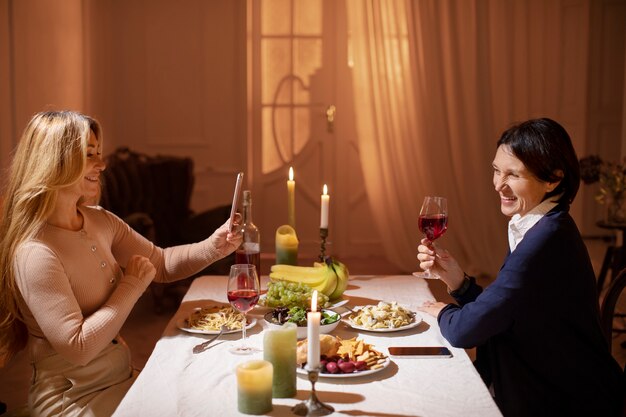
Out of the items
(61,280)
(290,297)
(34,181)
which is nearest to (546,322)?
(290,297)

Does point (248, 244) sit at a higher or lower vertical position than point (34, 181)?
lower

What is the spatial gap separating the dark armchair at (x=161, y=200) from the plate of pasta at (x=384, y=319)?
7.66 feet

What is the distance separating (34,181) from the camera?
1.73 metres

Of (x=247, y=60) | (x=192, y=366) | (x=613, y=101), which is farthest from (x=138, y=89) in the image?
(x=192, y=366)

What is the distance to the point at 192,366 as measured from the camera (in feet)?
5.22

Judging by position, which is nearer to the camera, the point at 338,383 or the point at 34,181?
the point at 338,383

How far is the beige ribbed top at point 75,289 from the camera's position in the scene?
1.65 meters

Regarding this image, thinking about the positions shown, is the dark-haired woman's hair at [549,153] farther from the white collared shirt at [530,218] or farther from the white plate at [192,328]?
the white plate at [192,328]

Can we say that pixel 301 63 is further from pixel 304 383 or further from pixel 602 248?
pixel 304 383

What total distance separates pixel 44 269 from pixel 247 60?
4450 millimetres

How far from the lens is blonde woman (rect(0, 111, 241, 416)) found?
167 cm

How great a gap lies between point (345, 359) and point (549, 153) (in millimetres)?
697

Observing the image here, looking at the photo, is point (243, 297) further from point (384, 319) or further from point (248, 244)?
point (248, 244)

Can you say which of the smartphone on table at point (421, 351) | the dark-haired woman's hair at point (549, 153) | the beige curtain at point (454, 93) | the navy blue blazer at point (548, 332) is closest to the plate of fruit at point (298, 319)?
the smartphone on table at point (421, 351)
